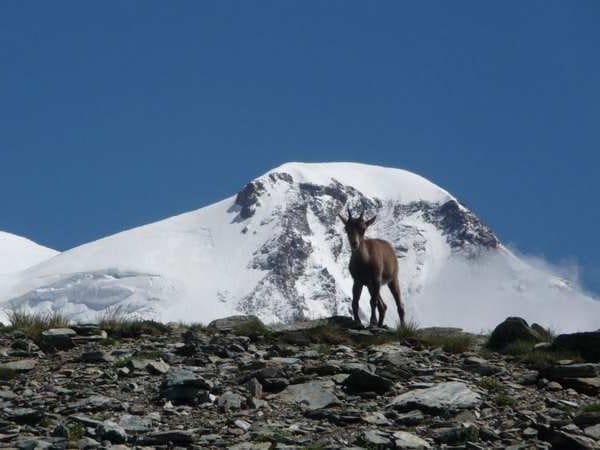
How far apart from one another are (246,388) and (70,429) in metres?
2.41

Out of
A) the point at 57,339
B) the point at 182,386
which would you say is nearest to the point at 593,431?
the point at 182,386

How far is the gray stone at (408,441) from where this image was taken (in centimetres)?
1105

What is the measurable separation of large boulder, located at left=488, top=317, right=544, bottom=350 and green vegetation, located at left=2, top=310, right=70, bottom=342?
6.53m

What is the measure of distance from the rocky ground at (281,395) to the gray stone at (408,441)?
2cm

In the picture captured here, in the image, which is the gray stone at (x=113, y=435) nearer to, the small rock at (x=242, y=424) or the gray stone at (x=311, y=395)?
the small rock at (x=242, y=424)

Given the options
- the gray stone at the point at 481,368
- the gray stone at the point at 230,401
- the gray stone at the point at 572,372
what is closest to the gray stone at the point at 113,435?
the gray stone at the point at 230,401

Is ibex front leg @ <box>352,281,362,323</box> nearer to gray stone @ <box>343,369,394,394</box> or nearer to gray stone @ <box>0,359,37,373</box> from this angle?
gray stone @ <box>343,369,394,394</box>

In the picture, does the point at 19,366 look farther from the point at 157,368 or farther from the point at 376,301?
the point at 376,301

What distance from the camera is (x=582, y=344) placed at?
1548cm

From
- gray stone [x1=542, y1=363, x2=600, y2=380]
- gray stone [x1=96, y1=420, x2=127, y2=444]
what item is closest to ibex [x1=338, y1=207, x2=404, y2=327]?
gray stone [x1=542, y1=363, x2=600, y2=380]

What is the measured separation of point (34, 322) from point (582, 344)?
8.23 metres

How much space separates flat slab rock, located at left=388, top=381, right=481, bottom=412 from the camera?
12.4 m

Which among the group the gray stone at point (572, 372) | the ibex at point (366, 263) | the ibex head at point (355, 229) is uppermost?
the ibex head at point (355, 229)

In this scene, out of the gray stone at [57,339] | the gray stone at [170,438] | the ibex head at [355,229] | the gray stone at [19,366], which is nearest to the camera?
the gray stone at [170,438]
